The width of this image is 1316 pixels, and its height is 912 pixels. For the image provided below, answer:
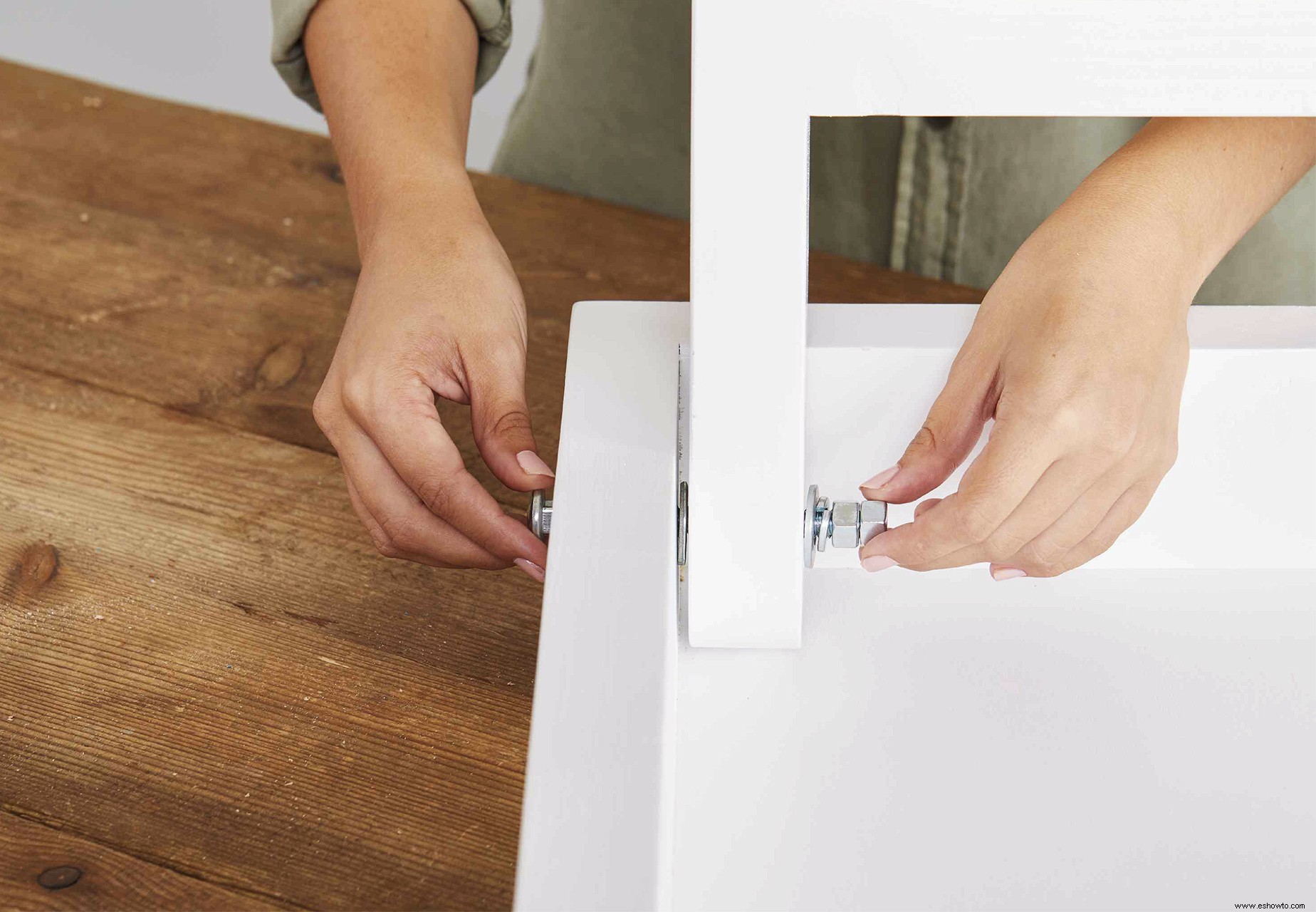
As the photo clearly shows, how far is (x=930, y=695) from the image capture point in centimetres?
39

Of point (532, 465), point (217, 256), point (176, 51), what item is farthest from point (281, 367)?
point (176, 51)

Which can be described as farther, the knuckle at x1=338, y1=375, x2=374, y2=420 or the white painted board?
the knuckle at x1=338, y1=375, x2=374, y2=420

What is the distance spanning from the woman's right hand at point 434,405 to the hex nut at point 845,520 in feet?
0.37

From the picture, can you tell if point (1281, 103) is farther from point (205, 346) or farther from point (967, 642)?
point (205, 346)

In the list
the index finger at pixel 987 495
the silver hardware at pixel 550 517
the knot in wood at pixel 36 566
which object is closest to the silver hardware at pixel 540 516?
the silver hardware at pixel 550 517

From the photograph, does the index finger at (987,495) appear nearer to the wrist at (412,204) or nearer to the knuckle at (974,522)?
the knuckle at (974,522)

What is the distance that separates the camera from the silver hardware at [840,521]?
0.38m

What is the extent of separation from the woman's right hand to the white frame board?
0.14 m

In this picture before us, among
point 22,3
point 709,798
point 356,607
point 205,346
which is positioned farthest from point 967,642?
point 22,3

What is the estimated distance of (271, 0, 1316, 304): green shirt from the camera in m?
0.77

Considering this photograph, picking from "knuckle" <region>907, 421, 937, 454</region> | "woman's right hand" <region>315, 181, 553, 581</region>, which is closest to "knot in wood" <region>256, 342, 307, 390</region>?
"woman's right hand" <region>315, 181, 553, 581</region>

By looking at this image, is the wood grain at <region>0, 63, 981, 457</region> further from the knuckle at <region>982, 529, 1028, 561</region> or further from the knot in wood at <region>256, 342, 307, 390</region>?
the knuckle at <region>982, 529, 1028, 561</region>

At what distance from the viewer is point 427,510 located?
472 millimetres

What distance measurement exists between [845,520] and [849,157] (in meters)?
0.50
